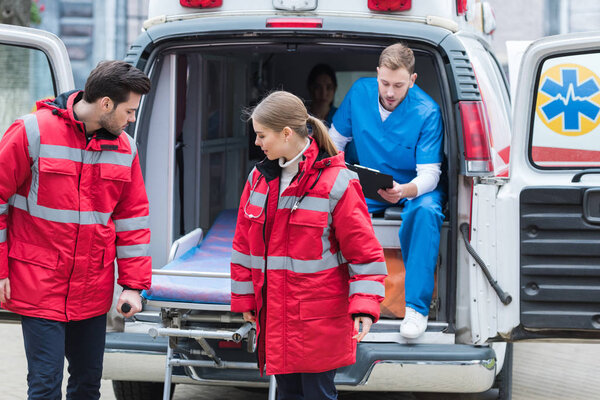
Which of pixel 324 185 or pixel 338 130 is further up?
pixel 338 130

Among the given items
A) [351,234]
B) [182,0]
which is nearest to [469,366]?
[351,234]

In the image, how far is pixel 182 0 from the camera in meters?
4.70

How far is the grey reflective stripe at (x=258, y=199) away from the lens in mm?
3545

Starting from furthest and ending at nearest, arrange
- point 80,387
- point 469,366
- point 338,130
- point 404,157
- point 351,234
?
point 338,130 → point 404,157 → point 469,366 → point 80,387 → point 351,234

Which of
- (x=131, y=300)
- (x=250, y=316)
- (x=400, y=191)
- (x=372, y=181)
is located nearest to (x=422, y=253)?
(x=400, y=191)

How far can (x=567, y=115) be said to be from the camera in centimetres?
438

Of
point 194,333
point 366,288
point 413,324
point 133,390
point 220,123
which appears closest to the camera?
point 366,288

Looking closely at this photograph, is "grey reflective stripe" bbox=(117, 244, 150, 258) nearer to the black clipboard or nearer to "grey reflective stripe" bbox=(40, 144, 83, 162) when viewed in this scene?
"grey reflective stripe" bbox=(40, 144, 83, 162)

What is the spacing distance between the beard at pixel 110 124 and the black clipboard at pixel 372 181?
1.32 m

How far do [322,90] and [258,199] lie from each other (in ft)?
12.9

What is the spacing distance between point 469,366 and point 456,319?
0.91 ft

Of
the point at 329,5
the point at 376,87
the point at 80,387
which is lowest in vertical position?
the point at 80,387

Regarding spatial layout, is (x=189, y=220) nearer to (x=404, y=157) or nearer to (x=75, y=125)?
(x=404, y=157)

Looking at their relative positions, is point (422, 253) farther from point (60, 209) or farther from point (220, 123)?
point (220, 123)
